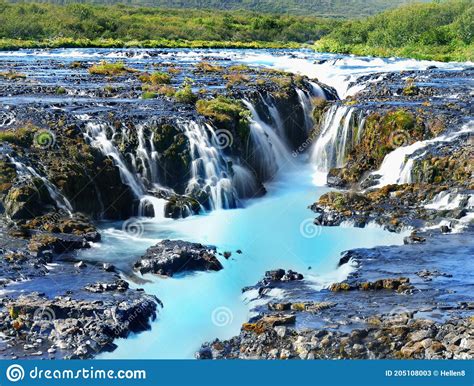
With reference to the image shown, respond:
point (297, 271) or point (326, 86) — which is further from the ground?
point (326, 86)

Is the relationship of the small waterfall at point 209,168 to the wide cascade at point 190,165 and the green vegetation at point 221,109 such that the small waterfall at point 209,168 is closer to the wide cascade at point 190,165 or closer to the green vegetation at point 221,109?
the wide cascade at point 190,165

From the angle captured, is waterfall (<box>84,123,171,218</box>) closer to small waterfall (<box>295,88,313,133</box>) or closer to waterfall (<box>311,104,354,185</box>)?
waterfall (<box>311,104,354,185</box>)

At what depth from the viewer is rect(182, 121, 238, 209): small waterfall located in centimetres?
3653

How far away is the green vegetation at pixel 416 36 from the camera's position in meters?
98.4

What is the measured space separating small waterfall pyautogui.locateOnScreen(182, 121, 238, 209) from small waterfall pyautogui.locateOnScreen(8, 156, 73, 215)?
649 centimetres

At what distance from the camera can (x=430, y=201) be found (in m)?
34.8

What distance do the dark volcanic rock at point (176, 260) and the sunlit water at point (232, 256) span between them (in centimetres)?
41

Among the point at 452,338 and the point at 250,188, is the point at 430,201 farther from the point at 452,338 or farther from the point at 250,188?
the point at 452,338

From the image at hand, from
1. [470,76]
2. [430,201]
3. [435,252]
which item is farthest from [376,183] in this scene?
[470,76]

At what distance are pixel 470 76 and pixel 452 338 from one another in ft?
153

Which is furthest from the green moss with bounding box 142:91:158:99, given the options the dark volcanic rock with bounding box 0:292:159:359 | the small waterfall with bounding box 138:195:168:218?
the dark volcanic rock with bounding box 0:292:159:359

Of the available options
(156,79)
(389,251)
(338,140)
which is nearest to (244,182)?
(338,140)

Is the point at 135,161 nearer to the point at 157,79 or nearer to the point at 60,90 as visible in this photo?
the point at 60,90

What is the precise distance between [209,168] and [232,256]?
9.54 metres
